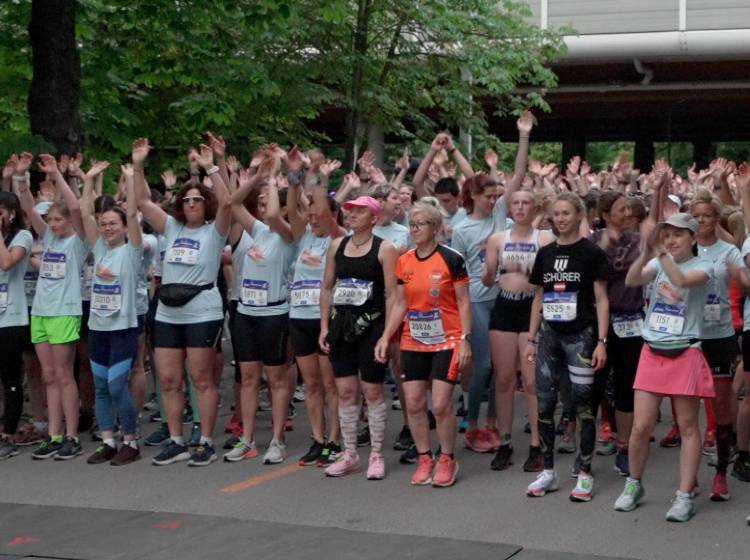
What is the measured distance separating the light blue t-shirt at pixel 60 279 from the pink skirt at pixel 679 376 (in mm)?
4420

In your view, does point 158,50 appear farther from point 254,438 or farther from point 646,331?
point 646,331

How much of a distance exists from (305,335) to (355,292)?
716mm

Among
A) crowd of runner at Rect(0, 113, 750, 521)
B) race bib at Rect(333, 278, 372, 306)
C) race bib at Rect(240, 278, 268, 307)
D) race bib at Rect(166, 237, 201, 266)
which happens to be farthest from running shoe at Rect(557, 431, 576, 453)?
race bib at Rect(166, 237, 201, 266)

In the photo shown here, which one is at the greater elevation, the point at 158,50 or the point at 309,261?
the point at 158,50

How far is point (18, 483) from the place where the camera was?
8828 mm

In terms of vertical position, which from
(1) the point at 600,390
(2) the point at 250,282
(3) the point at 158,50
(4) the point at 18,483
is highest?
(3) the point at 158,50

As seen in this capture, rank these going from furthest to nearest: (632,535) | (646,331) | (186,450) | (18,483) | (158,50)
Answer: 1. (158,50)
2. (186,450)
3. (18,483)
4. (646,331)
5. (632,535)

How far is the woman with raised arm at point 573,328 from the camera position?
7.82 metres

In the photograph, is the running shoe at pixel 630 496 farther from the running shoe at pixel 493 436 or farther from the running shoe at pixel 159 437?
the running shoe at pixel 159 437

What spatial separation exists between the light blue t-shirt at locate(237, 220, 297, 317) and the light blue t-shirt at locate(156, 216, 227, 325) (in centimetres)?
23

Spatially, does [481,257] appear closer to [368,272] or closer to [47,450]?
[368,272]

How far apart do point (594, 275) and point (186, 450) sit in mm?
3408

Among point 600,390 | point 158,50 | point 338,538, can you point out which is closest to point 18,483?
point 338,538

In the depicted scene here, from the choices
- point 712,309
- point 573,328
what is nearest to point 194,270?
point 573,328
